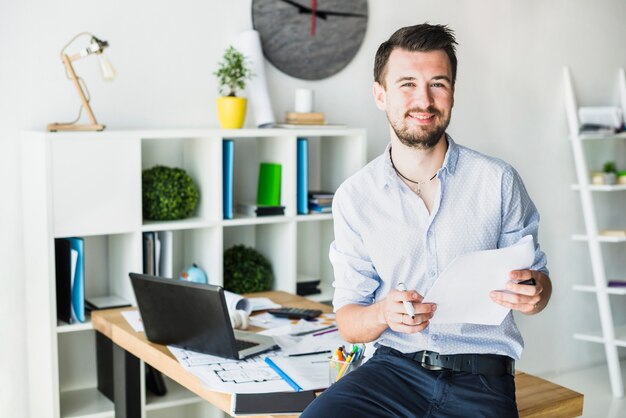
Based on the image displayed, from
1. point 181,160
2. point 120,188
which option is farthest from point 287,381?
point 181,160

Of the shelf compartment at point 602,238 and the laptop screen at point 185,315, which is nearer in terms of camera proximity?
the laptop screen at point 185,315

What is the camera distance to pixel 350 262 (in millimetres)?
2229

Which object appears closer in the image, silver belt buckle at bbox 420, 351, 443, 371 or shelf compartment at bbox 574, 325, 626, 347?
silver belt buckle at bbox 420, 351, 443, 371

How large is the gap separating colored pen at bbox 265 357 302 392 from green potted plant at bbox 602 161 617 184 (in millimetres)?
2903

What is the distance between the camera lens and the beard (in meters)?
2.14

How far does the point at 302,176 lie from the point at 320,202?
0.14 metres

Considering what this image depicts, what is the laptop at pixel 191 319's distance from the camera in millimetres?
2387

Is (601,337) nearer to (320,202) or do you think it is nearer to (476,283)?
(320,202)

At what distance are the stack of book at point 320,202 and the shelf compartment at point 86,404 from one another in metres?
1.12

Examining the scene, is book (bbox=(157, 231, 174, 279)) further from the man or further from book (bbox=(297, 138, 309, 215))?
the man

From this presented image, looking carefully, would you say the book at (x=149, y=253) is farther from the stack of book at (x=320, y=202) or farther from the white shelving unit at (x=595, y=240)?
the white shelving unit at (x=595, y=240)

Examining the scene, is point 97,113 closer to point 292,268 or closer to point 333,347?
point 292,268

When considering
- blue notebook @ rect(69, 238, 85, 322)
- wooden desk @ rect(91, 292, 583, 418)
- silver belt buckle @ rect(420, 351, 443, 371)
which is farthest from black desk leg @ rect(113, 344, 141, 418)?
silver belt buckle @ rect(420, 351, 443, 371)

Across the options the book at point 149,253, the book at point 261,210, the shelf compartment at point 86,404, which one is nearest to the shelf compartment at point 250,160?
the book at point 261,210
